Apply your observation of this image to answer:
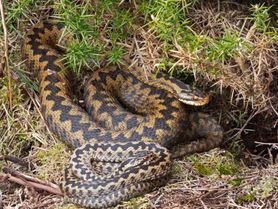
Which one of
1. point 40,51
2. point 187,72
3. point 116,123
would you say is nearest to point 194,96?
point 187,72

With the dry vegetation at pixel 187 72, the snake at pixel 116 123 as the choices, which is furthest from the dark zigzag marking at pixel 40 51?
the dry vegetation at pixel 187 72

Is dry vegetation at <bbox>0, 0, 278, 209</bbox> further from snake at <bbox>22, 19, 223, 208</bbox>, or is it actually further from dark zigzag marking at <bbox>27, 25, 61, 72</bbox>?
dark zigzag marking at <bbox>27, 25, 61, 72</bbox>

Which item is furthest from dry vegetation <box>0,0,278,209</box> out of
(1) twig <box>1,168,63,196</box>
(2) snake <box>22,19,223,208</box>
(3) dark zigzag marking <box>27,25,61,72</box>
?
(3) dark zigzag marking <box>27,25,61,72</box>

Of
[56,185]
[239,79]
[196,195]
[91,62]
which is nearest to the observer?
[196,195]

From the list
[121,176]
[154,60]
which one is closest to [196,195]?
[121,176]

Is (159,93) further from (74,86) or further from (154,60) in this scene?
(74,86)

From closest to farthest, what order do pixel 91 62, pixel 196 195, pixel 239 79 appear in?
pixel 196 195 → pixel 239 79 → pixel 91 62

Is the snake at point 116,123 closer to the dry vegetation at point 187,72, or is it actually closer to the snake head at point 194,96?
the snake head at point 194,96

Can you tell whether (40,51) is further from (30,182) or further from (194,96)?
(30,182)
